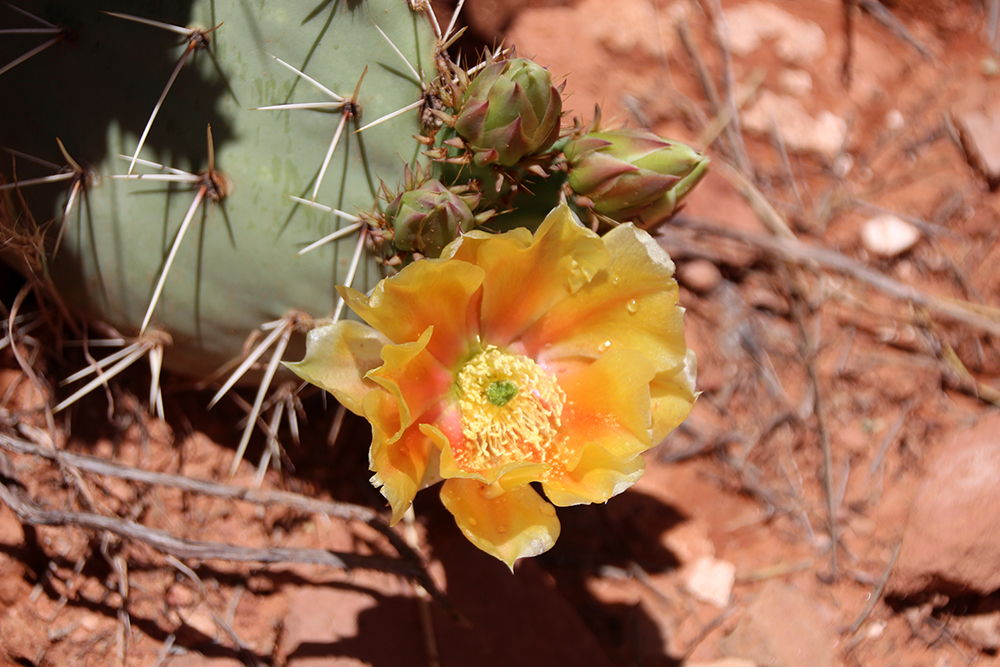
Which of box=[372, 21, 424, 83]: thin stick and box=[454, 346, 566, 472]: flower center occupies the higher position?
box=[372, 21, 424, 83]: thin stick

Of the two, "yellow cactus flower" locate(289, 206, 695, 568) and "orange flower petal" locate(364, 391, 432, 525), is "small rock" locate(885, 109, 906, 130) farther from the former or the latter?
"orange flower petal" locate(364, 391, 432, 525)

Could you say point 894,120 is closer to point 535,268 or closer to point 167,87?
point 535,268

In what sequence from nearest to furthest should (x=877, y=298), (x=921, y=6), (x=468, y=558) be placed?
(x=468, y=558)
(x=877, y=298)
(x=921, y=6)

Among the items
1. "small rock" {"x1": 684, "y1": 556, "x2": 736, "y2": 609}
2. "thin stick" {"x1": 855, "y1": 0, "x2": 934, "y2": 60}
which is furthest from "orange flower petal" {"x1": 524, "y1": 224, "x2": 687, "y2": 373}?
"thin stick" {"x1": 855, "y1": 0, "x2": 934, "y2": 60}

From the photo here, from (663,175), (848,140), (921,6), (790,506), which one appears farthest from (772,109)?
(663,175)

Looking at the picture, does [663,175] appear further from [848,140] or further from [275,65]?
[848,140]

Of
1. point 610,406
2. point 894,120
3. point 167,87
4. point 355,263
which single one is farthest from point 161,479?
point 894,120
